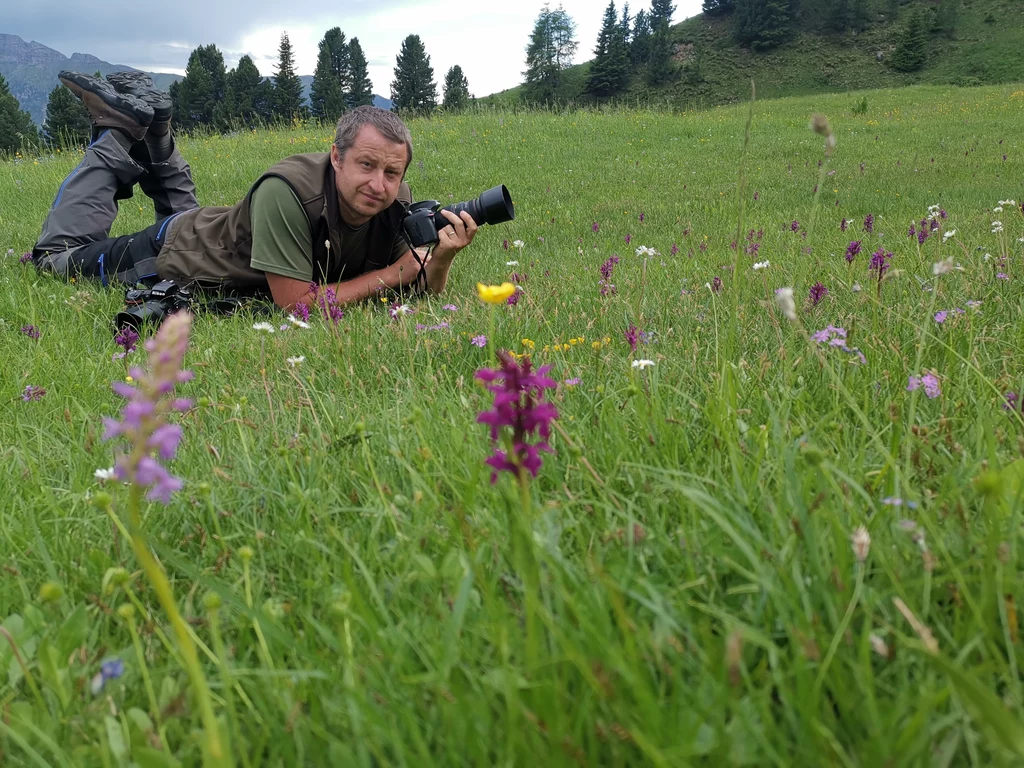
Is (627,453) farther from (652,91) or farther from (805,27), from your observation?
(805,27)

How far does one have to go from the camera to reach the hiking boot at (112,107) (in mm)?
5848

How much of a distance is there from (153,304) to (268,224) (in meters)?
0.90

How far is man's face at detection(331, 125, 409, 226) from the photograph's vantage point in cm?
423

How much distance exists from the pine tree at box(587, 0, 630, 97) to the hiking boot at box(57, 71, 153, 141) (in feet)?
290

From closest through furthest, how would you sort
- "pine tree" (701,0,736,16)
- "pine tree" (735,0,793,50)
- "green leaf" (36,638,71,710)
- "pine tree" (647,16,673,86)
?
"green leaf" (36,638,71,710) < "pine tree" (647,16,673,86) < "pine tree" (735,0,793,50) < "pine tree" (701,0,736,16)

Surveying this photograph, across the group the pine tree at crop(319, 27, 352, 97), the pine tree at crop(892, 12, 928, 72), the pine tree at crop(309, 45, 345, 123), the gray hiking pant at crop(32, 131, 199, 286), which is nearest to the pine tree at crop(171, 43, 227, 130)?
the pine tree at crop(309, 45, 345, 123)

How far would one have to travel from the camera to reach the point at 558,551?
114cm

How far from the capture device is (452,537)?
138cm

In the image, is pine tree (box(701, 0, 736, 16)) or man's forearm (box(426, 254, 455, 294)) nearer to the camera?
man's forearm (box(426, 254, 455, 294))

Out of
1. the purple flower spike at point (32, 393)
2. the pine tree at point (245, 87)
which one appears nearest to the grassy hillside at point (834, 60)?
the pine tree at point (245, 87)

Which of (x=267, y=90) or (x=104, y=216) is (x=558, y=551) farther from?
(x=267, y=90)

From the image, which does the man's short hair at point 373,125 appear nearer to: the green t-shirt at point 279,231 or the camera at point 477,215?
the camera at point 477,215

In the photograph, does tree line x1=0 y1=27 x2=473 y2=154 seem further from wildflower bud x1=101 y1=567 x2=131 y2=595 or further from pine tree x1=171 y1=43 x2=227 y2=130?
wildflower bud x1=101 y1=567 x2=131 y2=595

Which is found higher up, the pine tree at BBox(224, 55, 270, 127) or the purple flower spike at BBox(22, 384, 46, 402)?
the pine tree at BBox(224, 55, 270, 127)
